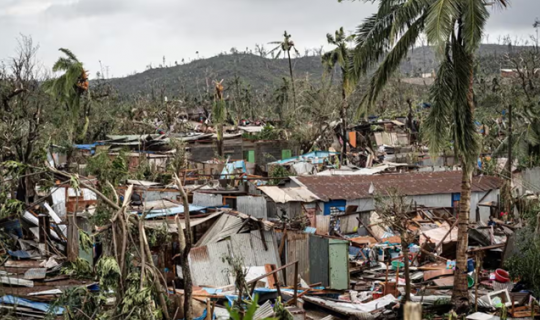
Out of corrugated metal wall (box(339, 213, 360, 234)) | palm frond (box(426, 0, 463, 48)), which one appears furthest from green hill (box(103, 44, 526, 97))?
palm frond (box(426, 0, 463, 48))

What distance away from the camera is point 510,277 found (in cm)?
1378

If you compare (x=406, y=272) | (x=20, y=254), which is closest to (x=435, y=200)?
(x=406, y=272)

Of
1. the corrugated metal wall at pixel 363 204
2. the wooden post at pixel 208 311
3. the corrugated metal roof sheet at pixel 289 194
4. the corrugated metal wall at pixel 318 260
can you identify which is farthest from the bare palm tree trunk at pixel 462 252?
the corrugated metal wall at pixel 363 204

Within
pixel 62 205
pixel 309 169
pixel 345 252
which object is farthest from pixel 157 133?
pixel 345 252

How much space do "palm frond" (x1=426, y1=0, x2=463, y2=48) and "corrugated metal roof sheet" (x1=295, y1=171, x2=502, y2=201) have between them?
1083 cm

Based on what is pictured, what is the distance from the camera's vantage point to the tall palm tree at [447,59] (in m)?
10.7

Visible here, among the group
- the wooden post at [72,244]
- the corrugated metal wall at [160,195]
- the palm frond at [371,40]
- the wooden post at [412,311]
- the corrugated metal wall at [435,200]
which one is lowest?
the corrugated metal wall at [435,200]

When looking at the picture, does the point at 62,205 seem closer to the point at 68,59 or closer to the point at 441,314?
the point at 68,59

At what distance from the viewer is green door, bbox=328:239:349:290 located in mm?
14594

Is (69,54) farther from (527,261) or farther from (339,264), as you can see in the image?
(527,261)

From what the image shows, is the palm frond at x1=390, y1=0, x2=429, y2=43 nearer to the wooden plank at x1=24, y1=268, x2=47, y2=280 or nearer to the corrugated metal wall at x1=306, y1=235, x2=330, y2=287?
the corrugated metal wall at x1=306, y1=235, x2=330, y2=287

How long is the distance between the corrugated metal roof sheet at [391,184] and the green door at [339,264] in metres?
5.80

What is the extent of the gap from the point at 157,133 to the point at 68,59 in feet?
42.5

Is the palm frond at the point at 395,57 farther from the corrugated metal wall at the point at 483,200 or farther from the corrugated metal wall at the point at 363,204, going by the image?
the corrugated metal wall at the point at 483,200
